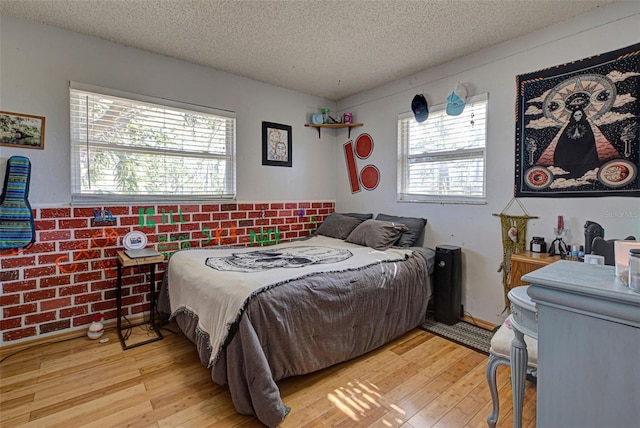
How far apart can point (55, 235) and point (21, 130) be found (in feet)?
2.67

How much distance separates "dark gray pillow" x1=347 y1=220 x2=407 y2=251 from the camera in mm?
3096

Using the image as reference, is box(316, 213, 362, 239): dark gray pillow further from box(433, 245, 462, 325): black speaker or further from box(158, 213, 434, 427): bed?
box(433, 245, 462, 325): black speaker

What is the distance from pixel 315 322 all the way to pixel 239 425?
67 centimetres

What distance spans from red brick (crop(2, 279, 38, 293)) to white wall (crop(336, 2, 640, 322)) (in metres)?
3.25

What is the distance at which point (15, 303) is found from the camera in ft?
7.73

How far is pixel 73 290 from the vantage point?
257 centimetres

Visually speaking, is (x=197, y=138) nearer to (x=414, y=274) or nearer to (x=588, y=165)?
(x=414, y=274)

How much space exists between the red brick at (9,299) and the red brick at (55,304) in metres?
0.15

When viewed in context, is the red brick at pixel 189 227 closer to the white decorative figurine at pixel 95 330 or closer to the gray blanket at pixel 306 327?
the gray blanket at pixel 306 327

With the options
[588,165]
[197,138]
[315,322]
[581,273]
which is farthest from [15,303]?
[588,165]

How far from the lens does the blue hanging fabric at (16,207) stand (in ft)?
7.38

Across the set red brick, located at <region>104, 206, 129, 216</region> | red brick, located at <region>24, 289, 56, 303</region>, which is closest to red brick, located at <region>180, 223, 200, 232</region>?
red brick, located at <region>104, 206, 129, 216</region>

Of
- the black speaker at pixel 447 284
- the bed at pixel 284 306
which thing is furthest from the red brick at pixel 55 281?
the black speaker at pixel 447 284

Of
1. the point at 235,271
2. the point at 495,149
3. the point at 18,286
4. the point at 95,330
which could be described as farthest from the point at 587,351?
the point at 18,286
